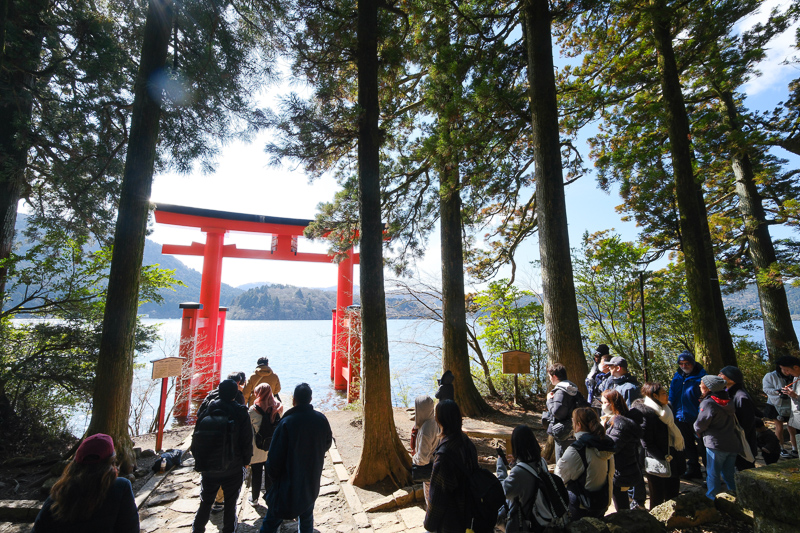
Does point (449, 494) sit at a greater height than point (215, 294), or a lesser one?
lesser

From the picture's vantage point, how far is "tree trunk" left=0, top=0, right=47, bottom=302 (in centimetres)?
518

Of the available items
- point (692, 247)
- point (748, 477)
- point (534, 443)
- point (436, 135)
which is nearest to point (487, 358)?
point (692, 247)

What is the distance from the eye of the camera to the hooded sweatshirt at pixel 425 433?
2900mm

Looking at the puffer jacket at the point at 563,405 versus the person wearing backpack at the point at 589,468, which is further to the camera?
the puffer jacket at the point at 563,405

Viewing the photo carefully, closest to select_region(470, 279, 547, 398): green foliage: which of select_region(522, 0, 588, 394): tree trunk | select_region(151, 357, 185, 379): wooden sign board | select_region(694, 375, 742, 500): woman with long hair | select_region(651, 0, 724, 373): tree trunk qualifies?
select_region(651, 0, 724, 373): tree trunk

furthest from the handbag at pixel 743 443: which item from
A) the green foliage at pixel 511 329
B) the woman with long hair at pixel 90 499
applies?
the green foliage at pixel 511 329

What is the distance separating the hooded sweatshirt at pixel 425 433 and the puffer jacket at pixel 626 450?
4.46 ft

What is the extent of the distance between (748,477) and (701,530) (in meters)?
1.46

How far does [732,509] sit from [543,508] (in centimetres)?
170

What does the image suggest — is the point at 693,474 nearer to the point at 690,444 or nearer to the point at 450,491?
the point at 690,444

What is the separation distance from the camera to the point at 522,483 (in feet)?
6.55

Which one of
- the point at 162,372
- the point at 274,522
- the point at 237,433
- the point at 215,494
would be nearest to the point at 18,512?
the point at 162,372

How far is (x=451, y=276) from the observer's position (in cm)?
709

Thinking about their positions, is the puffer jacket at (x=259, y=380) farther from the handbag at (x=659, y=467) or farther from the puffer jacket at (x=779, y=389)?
the puffer jacket at (x=779, y=389)
